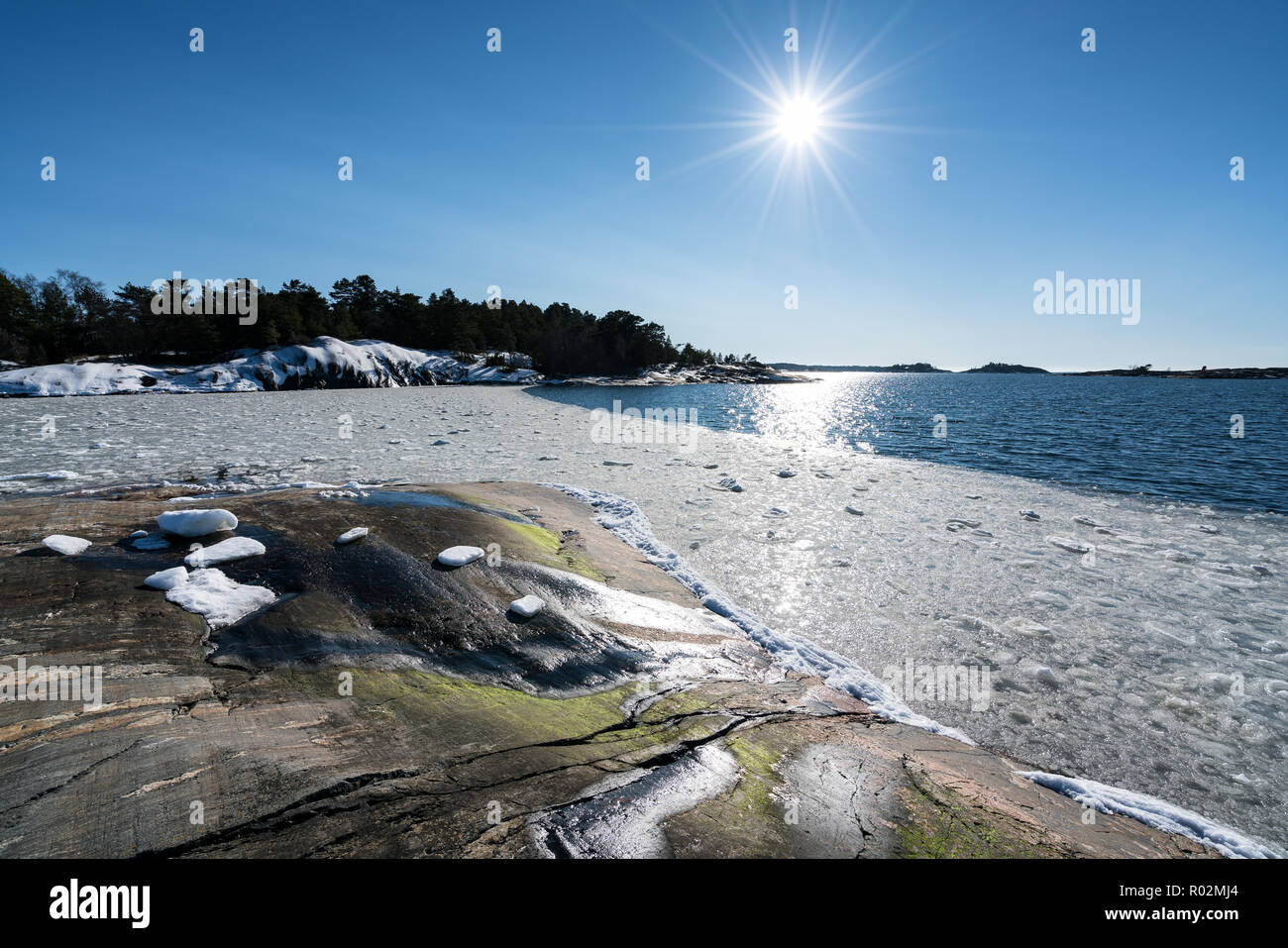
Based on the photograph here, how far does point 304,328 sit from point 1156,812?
7086cm

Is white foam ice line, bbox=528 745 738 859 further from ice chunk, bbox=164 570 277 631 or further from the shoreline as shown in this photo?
ice chunk, bbox=164 570 277 631

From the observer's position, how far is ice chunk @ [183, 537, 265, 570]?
4984mm

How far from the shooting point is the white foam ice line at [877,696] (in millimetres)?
3422

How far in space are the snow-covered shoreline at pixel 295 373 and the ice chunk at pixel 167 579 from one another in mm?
45809

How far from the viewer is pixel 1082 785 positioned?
3.78 m

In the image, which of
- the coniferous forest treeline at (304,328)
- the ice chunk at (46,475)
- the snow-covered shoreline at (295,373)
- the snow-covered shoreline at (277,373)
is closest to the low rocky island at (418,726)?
the ice chunk at (46,475)

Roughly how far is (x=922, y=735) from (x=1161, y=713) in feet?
8.27

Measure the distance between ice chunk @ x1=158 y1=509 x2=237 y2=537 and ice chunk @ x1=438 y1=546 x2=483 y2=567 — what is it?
2401 mm

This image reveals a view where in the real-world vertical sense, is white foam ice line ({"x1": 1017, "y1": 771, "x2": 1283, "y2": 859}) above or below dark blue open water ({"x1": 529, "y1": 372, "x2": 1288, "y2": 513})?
below

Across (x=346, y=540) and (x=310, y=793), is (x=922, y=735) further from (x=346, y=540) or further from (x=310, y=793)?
(x=346, y=540)

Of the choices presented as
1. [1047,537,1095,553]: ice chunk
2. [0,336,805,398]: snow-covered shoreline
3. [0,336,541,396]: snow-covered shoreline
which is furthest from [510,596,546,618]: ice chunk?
[0,336,541,396]: snow-covered shoreline

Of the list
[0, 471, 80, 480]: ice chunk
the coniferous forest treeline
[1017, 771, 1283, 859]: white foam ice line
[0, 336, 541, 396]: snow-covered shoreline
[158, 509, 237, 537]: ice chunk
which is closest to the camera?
[1017, 771, 1283, 859]: white foam ice line

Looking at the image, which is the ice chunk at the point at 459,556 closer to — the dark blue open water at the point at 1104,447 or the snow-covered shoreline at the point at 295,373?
the dark blue open water at the point at 1104,447
